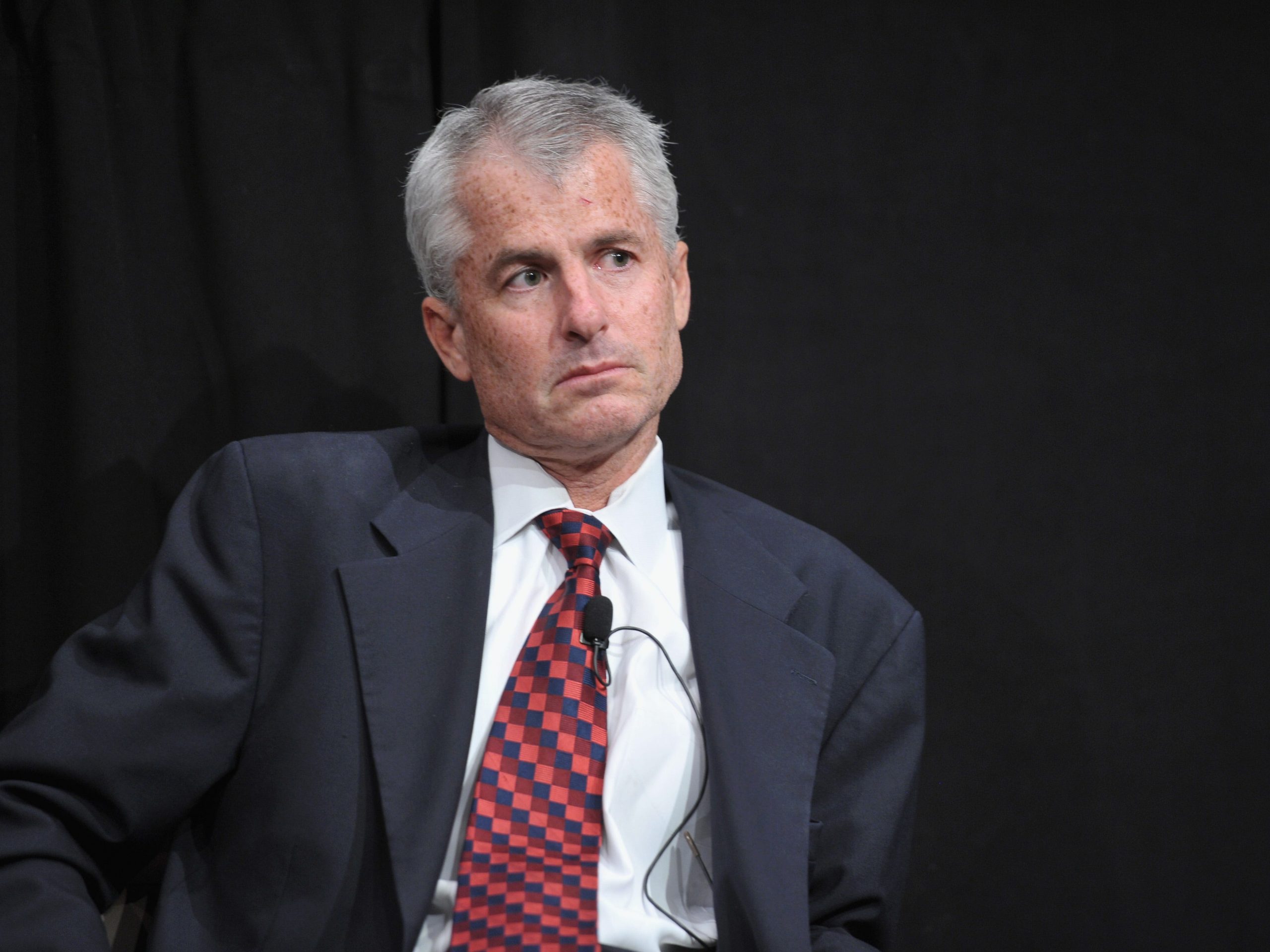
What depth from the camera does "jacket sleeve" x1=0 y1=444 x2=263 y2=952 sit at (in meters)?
1.34

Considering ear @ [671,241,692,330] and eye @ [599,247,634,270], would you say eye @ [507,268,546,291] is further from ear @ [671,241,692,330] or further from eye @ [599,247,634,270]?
ear @ [671,241,692,330]

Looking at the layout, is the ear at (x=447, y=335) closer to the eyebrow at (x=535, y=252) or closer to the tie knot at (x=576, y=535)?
the eyebrow at (x=535, y=252)

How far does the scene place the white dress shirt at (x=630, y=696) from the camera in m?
1.48

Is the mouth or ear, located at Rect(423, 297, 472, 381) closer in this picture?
the mouth

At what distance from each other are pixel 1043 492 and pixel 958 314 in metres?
0.37

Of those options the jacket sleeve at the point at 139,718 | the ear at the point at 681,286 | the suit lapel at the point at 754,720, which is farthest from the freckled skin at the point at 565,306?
the jacket sleeve at the point at 139,718

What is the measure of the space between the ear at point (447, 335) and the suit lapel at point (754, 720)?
376mm

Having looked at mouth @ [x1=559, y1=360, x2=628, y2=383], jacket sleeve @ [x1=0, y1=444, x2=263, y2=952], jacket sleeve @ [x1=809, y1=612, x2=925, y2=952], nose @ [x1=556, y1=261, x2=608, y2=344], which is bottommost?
jacket sleeve @ [x1=809, y1=612, x2=925, y2=952]

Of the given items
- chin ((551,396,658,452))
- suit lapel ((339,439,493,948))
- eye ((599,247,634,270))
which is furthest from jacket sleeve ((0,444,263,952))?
eye ((599,247,634,270))

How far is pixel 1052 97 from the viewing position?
7.21 feet

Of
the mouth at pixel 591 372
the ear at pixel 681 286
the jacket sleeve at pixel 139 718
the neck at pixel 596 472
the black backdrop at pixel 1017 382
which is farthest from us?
the black backdrop at pixel 1017 382

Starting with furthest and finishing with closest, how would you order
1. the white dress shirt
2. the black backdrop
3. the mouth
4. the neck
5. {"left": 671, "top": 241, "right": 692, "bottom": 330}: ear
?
the black backdrop
{"left": 671, "top": 241, "right": 692, "bottom": 330}: ear
the neck
the mouth
the white dress shirt

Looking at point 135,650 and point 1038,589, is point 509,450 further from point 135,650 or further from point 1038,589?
point 1038,589

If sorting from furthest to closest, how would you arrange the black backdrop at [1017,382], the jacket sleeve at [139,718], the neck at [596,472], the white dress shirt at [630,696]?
the black backdrop at [1017,382], the neck at [596,472], the white dress shirt at [630,696], the jacket sleeve at [139,718]
